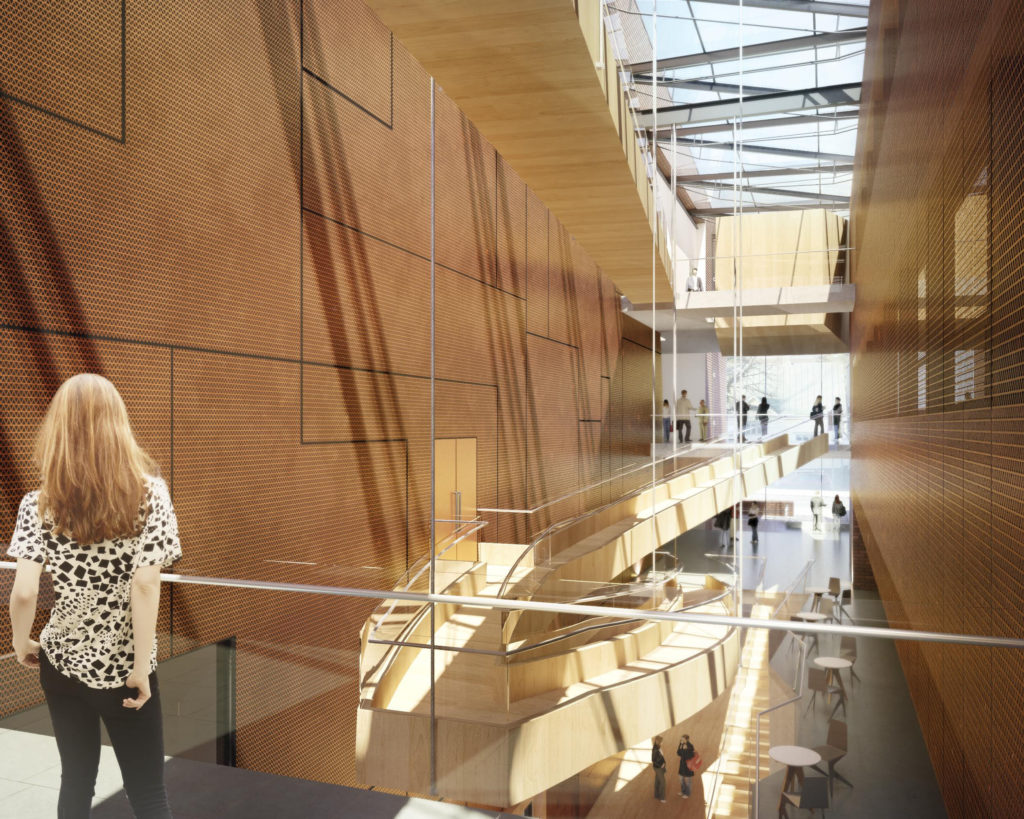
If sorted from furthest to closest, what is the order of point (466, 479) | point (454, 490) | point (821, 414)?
point (466, 479), point (454, 490), point (821, 414)

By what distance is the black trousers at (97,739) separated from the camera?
6.68 ft

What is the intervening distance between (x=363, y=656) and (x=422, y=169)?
410 cm

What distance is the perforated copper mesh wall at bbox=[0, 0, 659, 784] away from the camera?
297 centimetres

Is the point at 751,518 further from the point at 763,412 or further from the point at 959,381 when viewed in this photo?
the point at 959,381

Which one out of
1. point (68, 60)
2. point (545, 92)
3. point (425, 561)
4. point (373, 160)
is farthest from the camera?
point (373, 160)

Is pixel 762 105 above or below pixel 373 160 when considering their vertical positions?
above

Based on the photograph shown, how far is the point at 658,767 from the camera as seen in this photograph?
101 inches

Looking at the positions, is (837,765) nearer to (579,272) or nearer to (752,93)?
(752,93)

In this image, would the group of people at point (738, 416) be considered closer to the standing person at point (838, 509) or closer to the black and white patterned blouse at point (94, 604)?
the standing person at point (838, 509)

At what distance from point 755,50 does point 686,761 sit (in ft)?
17.1

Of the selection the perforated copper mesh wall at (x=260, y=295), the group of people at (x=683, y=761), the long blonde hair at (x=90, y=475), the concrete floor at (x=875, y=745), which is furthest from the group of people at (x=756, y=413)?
the long blonde hair at (x=90, y=475)

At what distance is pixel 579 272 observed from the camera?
28.8 ft

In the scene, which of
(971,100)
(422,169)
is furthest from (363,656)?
(422,169)

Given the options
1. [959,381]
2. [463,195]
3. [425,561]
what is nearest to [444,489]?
[425,561]
